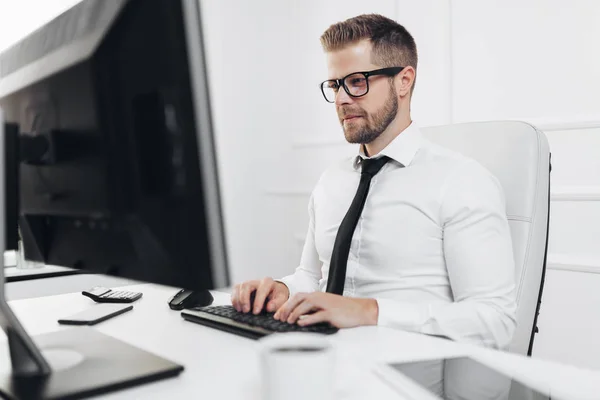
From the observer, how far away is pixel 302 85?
2807 millimetres

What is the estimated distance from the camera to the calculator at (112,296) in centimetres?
107

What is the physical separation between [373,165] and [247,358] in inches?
29.0

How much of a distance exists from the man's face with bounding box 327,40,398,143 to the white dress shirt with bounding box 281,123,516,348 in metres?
0.08

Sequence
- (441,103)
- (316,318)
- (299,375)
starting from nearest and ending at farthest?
(299,375) < (316,318) < (441,103)

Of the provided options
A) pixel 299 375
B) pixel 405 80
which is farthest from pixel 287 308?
pixel 405 80

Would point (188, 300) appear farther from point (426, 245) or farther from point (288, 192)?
point (288, 192)

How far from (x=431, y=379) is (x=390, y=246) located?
24.5 inches

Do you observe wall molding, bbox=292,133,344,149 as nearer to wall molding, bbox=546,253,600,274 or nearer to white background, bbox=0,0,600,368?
white background, bbox=0,0,600,368

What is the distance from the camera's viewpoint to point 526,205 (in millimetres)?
1086

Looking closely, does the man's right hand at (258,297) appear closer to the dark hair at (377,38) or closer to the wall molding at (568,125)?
the dark hair at (377,38)

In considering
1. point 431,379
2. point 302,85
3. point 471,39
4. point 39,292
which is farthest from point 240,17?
point 431,379

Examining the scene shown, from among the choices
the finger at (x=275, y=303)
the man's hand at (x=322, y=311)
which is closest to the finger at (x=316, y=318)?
the man's hand at (x=322, y=311)

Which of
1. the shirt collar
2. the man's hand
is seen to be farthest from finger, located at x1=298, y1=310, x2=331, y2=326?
the shirt collar

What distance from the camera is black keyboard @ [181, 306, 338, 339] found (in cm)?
79
